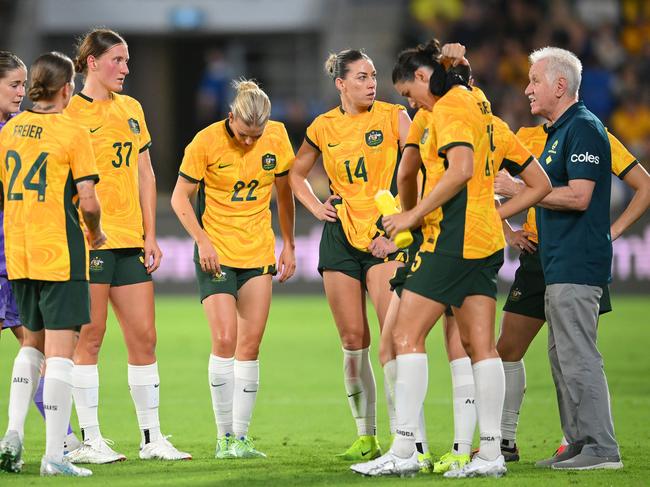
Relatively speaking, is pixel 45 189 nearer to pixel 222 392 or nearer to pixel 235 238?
pixel 235 238

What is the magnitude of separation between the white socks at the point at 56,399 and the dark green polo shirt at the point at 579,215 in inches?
109

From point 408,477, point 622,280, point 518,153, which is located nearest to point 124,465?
point 408,477

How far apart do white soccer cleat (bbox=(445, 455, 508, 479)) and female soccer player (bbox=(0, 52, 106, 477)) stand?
2.00 metres

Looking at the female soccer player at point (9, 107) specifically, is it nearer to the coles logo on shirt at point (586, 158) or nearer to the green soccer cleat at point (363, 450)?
the green soccer cleat at point (363, 450)

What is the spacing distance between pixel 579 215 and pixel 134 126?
2.73 meters

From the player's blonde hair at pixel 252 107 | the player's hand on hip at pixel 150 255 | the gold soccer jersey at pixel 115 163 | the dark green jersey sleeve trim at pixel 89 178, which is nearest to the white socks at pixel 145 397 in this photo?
the player's hand on hip at pixel 150 255

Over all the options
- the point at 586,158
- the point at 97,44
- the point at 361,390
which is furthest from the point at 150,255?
the point at 586,158

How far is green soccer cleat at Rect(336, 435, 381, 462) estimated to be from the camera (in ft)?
23.1

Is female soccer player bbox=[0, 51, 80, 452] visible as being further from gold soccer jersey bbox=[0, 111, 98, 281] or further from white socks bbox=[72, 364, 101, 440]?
gold soccer jersey bbox=[0, 111, 98, 281]

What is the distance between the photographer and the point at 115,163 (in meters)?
6.95

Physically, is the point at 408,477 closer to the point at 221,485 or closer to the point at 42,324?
the point at 221,485

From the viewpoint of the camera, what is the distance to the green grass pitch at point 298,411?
6.30 meters

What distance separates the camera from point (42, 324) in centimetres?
632

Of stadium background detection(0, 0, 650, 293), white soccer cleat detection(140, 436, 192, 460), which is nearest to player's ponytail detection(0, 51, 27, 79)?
white soccer cleat detection(140, 436, 192, 460)
